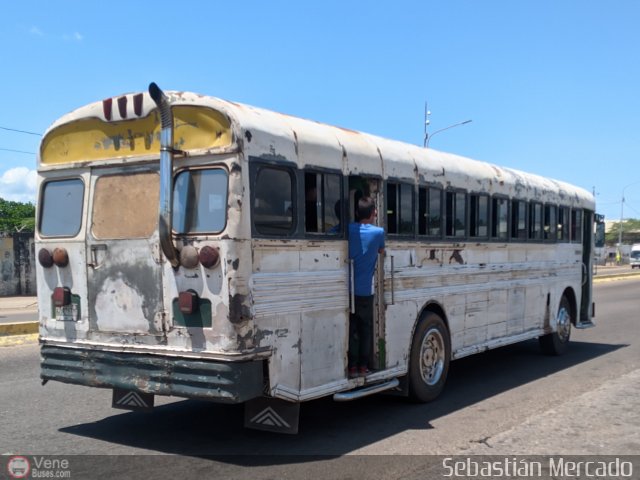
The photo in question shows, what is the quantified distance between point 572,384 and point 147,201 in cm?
588

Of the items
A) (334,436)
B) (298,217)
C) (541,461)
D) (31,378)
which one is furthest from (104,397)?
(541,461)

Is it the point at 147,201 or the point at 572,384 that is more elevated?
the point at 147,201

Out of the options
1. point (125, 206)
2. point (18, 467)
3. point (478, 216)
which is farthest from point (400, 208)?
point (18, 467)

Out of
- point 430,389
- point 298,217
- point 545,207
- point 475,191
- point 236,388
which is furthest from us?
point 545,207

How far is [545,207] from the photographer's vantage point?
10398mm

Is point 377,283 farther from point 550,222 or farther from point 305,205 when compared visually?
point 550,222

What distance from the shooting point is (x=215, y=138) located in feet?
17.1

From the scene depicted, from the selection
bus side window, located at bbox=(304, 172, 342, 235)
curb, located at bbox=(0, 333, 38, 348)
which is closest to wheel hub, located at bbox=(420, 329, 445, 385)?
bus side window, located at bbox=(304, 172, 342, 235)

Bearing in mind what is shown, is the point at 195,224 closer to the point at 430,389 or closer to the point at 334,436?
the point at 334,436

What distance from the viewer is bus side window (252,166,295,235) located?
5266mm

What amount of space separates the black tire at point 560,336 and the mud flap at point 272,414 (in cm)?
652

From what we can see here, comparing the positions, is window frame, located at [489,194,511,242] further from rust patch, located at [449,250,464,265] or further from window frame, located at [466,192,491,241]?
rust patch, located at [449,250,464,265]

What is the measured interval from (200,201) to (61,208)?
1.64 meters

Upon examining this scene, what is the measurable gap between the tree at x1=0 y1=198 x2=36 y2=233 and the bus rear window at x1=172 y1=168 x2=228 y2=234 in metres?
36.7
